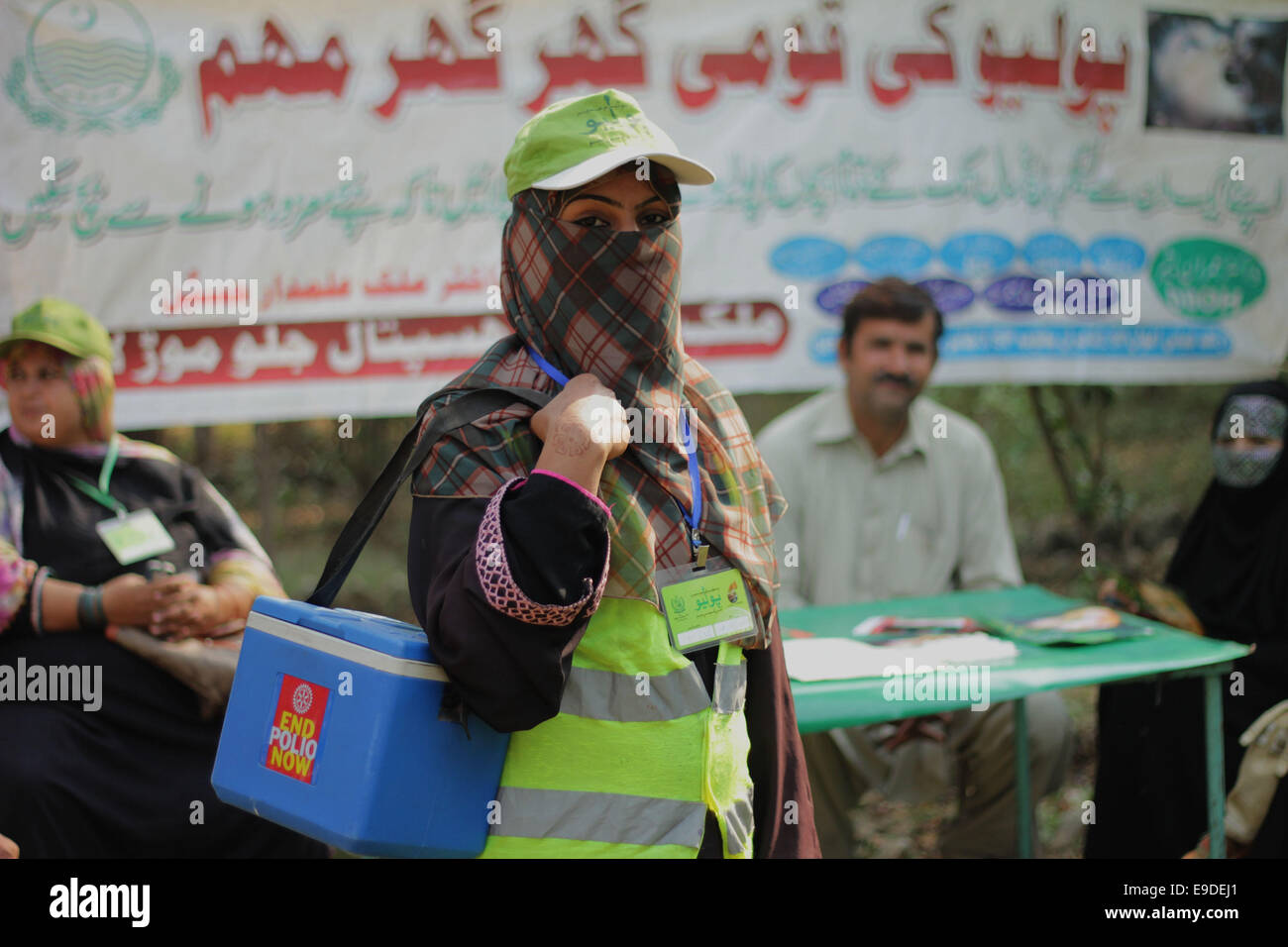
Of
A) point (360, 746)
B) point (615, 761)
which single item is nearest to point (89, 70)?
point (360, 746)

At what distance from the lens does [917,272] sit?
4074mm

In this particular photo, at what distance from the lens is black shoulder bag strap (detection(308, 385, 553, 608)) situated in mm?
1498

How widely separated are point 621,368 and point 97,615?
2.01 m

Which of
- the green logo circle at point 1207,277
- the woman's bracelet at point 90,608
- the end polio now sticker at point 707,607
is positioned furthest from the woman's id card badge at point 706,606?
the green logo circle at point 1207,277

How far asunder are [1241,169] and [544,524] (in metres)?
3.96

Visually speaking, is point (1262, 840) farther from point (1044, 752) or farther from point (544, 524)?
point (544, 524)

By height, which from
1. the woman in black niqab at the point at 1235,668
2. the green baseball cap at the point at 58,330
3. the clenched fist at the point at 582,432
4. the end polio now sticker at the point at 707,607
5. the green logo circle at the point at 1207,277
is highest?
the green logo circle at the point at 1207,277

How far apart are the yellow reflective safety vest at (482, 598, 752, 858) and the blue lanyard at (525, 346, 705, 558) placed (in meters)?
0.15

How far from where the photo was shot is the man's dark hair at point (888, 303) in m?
3.96

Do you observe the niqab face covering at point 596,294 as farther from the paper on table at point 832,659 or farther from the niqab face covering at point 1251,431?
the niqab face covering at point 1251,431

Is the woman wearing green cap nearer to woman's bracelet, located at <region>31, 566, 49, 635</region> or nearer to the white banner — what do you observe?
woman's bracelet, located at <region>31, 566, 49, 635</region>

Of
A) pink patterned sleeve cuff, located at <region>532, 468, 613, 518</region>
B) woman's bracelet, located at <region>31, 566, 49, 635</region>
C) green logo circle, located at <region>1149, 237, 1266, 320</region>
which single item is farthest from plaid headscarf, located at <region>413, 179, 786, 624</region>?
green logo circle, located at <region>1149, 237, 1266, 320</region>

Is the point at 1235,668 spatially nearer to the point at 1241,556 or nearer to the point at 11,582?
the point at 1241,556

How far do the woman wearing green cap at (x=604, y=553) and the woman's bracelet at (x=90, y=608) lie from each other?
6.10ft
